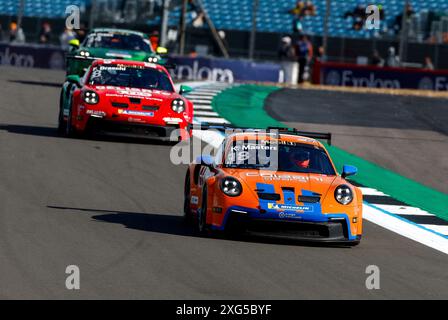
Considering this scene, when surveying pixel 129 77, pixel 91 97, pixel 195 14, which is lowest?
pixel 195 14

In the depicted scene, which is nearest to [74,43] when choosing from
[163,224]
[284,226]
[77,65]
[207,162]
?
[77,65]

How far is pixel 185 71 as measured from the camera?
127 feet

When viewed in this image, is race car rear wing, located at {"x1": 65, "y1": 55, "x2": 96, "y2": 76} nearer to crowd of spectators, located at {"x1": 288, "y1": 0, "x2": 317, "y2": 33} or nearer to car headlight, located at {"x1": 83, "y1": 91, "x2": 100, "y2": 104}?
car headlight, located at {"x1": 83, "y1": 91, "x2": 100, "y2": 104}

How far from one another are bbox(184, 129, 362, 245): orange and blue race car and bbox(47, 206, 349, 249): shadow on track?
0.16 metres

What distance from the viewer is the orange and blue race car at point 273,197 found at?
11164 millimetres

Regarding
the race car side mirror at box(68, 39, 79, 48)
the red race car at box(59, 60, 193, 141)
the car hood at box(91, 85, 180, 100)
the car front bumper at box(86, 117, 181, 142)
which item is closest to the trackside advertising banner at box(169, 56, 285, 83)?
the race car side mirror at box(68, 39, 79, 48)

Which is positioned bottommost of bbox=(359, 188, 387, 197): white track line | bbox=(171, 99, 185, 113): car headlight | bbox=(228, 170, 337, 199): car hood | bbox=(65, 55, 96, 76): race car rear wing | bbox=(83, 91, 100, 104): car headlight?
bbox=(65, 55, 96, 76): race car rear wing

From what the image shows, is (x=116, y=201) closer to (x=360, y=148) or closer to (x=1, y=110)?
(x=360, y=148)

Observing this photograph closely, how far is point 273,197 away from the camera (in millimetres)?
11242

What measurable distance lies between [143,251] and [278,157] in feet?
7.70

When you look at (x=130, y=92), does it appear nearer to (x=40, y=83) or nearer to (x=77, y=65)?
(x=77, y=65)

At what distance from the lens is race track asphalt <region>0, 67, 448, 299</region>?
8734mm

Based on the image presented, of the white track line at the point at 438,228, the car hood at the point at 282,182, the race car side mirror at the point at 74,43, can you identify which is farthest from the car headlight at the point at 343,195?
the race car side mirror at the point at 74,43

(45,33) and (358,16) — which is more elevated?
(358,16)
